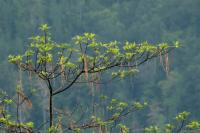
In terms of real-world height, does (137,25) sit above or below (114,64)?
above

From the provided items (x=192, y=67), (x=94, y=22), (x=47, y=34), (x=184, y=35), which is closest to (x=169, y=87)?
(x=192, y=67)

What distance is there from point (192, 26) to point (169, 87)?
1287 cm

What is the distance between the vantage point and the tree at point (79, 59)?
9.64 meters

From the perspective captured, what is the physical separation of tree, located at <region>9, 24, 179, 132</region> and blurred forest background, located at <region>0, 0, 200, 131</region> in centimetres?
6633

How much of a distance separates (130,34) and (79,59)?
85.5 metres

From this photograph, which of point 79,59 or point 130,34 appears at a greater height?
point 130,34

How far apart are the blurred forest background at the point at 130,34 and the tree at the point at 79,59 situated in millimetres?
66327

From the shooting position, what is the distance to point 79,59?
9.96m

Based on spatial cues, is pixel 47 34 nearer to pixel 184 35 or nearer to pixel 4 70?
pixel 4 70

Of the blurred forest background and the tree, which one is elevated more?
the blurred forest background

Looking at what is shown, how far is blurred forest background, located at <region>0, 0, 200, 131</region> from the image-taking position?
264 feet

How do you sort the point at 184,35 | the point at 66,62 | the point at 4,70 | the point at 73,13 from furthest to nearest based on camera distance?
the point at 73,13 < the point at 184,35 < the point at 4,70 < the point at 66,62

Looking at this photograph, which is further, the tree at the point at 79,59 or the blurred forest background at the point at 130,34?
the blurred forest background at the point at 130,34

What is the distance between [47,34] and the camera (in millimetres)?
9945
